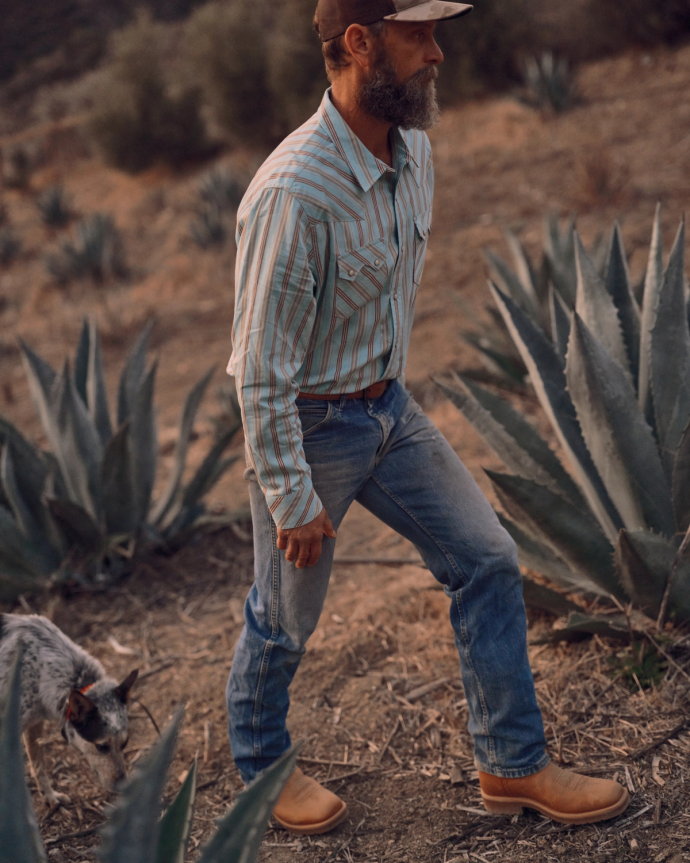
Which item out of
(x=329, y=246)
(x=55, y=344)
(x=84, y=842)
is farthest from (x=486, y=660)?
(x=55, y=344)

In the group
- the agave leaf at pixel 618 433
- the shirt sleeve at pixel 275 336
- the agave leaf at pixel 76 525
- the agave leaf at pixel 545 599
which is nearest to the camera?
the shirt sleeve at pixel 275 336

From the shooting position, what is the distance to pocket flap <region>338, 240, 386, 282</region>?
6.52 ft

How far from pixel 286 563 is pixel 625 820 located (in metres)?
1.13

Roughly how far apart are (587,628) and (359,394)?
3.74 ft

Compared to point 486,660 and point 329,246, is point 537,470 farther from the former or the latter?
point 329,246

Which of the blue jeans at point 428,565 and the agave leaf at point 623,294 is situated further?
the agave leaf at point 623,294

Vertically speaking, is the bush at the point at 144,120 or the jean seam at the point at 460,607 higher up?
the bush at the point at 144,120

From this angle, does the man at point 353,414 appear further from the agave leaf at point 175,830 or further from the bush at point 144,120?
the bush at point 144,120

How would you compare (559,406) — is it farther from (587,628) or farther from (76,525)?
(76,525)

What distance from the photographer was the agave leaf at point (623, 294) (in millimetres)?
3252

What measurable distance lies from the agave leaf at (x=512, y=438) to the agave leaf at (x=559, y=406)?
87 millimetres

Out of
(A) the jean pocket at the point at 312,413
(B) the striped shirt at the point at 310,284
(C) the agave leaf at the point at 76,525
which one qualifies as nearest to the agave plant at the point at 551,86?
(C) the agave leaf at the point at 76,525

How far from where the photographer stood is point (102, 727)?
2596 mm

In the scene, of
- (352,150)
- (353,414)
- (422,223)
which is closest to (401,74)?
(352,150)
